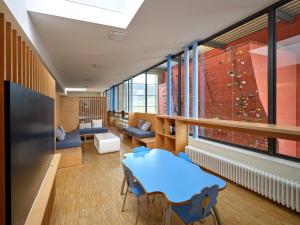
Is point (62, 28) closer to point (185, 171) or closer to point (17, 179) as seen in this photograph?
point (17, 179)

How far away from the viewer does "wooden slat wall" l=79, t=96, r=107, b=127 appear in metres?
8.17

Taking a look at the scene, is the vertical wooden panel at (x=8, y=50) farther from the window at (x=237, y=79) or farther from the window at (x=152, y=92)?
the window at (x=152, y=92)

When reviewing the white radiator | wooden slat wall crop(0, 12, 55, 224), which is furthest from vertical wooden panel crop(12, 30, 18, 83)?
the white radiator

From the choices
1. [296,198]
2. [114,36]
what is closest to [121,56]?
[114,36]

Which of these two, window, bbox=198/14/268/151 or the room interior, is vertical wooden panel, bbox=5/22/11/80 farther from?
window, bbox=198/14/268/151

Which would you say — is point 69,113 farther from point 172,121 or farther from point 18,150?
point 18,150

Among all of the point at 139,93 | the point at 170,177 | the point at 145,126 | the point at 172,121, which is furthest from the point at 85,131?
the point at 170,177

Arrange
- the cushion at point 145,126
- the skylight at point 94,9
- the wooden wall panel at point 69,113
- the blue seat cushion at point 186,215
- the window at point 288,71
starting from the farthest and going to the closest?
1. the wooden wall panel at point 69,113
2. the cushion at point 145,126
3. the skylight at point 94,9
4. the window at point 288,71
5. the blue seat cushion at point 186,215

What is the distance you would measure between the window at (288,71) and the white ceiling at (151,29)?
368mm

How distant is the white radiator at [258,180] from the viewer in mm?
2025

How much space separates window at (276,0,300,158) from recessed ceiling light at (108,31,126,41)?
260cm

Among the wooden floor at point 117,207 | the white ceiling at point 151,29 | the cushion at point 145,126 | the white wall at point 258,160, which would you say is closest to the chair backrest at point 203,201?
the wooden floor at point 117,207

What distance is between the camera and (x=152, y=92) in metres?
6.78

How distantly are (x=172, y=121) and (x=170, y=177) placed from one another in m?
2.48
